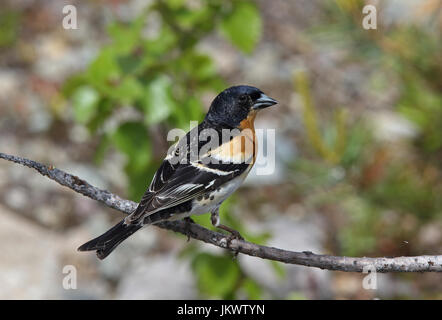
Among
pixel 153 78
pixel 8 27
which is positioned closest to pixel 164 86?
pixel 153 78

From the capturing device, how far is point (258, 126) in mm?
8102

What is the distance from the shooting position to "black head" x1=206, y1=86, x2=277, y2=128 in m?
4.01

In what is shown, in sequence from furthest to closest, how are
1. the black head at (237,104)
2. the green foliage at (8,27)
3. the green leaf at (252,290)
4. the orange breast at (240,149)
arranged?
the green foliage at (8,27)
the green leaf at (252,290)
the black head at (237,104)
the orange breast at (240,149)

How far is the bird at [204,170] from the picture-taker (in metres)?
3.46

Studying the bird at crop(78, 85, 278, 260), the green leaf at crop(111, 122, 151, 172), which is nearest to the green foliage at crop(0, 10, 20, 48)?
the green leaf at crop(111, 122, 151, 172)

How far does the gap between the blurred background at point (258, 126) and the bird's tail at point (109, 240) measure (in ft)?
3.15

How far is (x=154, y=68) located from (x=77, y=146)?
351 centimetres

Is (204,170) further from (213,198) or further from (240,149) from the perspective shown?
(240,149)

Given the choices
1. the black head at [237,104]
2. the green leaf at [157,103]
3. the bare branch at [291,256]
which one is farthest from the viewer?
the green leaf at [157,103]

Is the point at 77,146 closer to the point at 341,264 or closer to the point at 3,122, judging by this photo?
the point at 3,122

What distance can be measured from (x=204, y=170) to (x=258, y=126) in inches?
174

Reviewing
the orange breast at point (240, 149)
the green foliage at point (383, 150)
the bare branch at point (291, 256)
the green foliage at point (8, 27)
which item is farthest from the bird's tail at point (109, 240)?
the green foliage at point (8, 27)

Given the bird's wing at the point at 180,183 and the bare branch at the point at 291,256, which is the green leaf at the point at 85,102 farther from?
the bare branch at the point at 291,256
